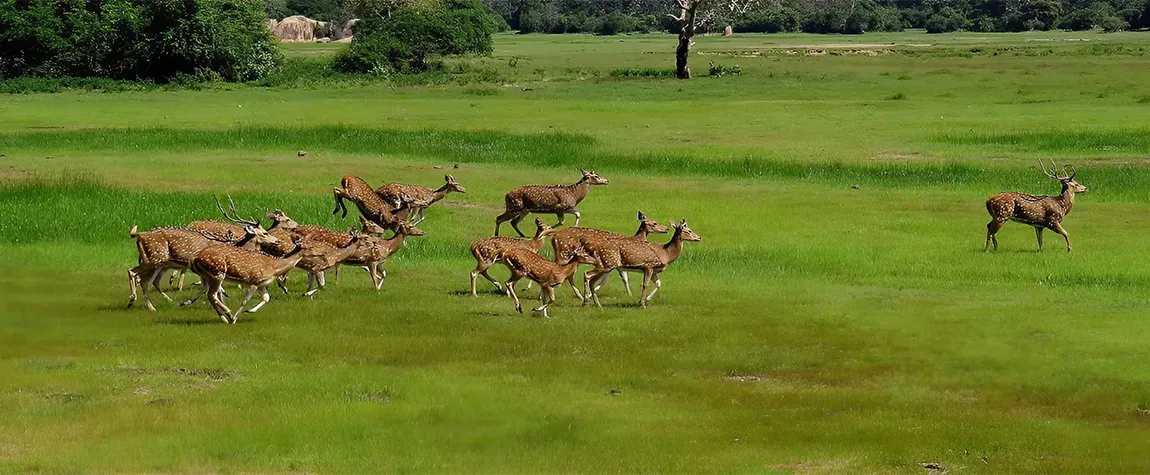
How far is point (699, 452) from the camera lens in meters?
12.3

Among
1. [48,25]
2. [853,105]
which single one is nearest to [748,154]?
[853,105]

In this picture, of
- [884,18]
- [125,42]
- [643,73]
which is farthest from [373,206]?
[884,18]

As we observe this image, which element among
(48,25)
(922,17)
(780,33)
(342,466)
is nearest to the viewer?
(342,466)

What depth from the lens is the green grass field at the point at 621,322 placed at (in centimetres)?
1253

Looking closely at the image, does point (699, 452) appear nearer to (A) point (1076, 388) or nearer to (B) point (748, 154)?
(A) point (1076, 388)

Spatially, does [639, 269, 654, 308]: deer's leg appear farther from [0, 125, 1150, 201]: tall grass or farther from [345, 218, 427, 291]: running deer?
[0, 125, 1150, 201]: tall grass

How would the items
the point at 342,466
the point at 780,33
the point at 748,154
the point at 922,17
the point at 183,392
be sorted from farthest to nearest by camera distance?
1. the point at 922,17
2. the point at 780,33
3. the point at 748,154
4. the point at 183,392
5. the point at 342,466

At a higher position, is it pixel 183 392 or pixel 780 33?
pixel 183 392

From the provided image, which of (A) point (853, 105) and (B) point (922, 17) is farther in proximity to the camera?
(B) point (922, 17)

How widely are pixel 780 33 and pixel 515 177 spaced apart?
107m

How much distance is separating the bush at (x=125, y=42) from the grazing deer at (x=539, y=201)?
39.3 metres

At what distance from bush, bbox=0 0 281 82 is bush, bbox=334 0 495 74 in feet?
21.0

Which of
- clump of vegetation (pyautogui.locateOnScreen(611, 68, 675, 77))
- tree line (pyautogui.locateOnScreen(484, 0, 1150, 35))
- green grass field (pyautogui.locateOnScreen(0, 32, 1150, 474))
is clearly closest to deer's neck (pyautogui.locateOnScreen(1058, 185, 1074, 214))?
green grass field (pyautogui.locateOnScreen(0, 32, 1150, 474))

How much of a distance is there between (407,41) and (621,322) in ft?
175
